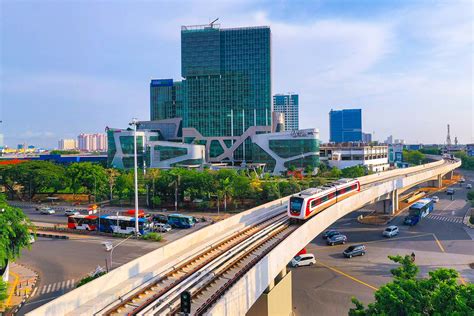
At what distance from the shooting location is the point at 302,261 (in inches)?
1185

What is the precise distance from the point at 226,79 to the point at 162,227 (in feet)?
252

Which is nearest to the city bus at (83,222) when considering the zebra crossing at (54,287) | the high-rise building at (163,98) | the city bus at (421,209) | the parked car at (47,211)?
the parked car at (47,211)

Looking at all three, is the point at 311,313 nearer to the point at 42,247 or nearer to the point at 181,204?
the point at 42,247

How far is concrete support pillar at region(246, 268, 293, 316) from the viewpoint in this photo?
761 inches

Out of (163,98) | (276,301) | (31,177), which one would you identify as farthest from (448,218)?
(163,98)

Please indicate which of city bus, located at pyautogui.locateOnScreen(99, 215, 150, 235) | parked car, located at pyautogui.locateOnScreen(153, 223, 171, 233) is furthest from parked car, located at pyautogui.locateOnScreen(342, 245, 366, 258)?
city bus, located at pyautogui.locateOnScreen(99, 215, 150, 235)

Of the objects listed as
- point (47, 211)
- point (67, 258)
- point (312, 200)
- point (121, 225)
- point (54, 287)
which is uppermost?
point (312, 200)

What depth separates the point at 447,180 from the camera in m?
92.0

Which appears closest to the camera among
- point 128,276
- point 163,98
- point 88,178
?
point 128,276

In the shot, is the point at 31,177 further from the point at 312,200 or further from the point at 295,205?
the point at 312,200

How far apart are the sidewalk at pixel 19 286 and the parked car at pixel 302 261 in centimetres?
1967

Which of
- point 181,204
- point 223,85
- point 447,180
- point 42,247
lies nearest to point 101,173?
point 181,204

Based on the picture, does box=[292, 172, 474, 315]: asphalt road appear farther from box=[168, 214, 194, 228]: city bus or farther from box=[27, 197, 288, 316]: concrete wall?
box=[168, 214, 194, 228]: city bus

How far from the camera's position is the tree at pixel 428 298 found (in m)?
12.3
